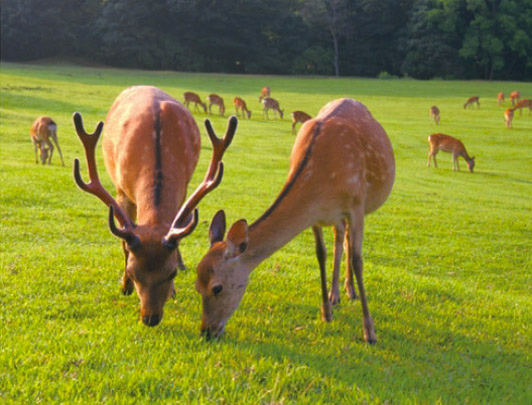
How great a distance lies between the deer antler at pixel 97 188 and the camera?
3.77m

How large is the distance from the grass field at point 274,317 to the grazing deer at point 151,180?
0.39m

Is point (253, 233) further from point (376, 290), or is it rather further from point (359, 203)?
point (376, 290)

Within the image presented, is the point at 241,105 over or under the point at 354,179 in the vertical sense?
under

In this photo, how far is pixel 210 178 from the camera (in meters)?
4.46

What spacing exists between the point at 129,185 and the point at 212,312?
136cm

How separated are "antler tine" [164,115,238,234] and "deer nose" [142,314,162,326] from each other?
1.94 ft

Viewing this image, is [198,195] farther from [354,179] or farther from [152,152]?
[354,179]

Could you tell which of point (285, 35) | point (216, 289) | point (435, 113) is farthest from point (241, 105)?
point (285, 35)

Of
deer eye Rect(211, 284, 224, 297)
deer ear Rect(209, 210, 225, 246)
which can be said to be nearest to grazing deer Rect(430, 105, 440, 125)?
deer ear Rect(209, 210, 225, 246)

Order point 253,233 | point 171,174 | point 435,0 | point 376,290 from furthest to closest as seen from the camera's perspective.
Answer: point 435,0, point 376,290, point 171,174, point 253,233

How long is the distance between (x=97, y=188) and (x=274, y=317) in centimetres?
165

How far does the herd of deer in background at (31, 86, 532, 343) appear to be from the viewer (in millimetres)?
3971

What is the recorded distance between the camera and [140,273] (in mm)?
3914

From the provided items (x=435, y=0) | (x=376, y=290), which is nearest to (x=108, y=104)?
(x=376, y=290)
